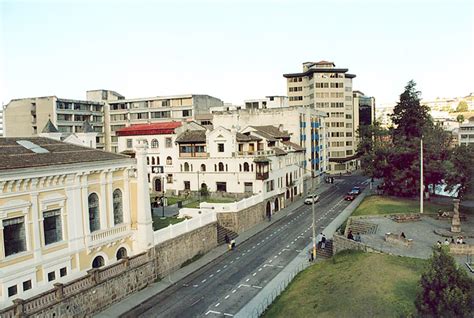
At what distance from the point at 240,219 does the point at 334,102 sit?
230 ft

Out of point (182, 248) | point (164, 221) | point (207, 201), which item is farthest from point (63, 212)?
point (207, 201)

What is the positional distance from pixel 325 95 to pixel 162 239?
274 ft

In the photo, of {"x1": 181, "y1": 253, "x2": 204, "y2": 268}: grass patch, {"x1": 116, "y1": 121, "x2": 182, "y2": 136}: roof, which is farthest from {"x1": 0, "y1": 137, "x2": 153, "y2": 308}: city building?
{"x1": 116, "y1": 121, "x2": 182, "y2": 136}: roof

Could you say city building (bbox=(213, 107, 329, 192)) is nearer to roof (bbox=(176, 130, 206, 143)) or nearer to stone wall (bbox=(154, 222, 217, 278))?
roof (bbox=(176, 130, 206, 143))

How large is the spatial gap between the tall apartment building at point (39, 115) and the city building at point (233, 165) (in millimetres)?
38680

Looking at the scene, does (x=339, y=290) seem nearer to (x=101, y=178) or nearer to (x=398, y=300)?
(x=398, y=300)

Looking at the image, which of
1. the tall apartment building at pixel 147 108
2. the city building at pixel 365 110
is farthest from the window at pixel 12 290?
the city building at pixel 365 110

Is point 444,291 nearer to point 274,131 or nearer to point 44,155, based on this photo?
point 44,155

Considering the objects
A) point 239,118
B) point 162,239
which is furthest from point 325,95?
point 162,239

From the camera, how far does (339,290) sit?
90.0ft

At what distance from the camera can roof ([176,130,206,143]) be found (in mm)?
62928

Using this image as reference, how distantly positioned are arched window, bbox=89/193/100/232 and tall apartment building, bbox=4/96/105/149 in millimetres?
64278

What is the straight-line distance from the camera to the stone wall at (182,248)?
35.8m

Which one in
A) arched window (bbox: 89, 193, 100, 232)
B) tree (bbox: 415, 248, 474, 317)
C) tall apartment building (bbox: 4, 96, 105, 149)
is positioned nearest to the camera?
tree (bbox: 415, 248, 474, 317)
